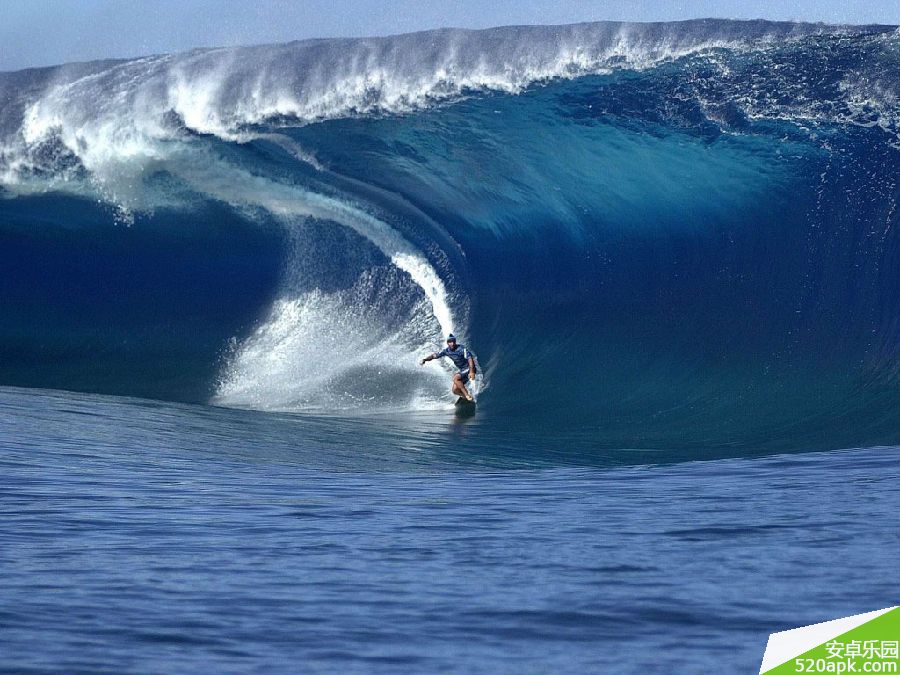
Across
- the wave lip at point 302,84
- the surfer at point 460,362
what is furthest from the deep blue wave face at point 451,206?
the surfer at point 460,362

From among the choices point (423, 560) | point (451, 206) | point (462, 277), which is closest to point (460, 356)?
point (462, 277)

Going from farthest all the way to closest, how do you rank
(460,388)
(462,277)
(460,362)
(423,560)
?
(462,277)
(460,362)
(460,388)
(423,560)

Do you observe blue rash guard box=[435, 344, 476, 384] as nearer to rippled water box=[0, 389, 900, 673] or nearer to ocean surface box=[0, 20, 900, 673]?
ocean surface box=[0, 20, 900, 673]

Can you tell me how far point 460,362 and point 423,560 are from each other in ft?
21.1

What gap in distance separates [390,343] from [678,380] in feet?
9.71

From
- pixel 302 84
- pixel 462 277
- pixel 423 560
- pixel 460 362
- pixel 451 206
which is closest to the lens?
pixel 423 560

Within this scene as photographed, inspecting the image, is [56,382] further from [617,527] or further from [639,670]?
[639,670]

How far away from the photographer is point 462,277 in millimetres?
14070

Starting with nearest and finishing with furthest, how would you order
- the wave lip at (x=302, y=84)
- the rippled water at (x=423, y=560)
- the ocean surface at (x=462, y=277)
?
the rippled water at (x=423, y=560)
the ocean surface at (x=462, y=277)
the wave lip at (x=302, y=84)

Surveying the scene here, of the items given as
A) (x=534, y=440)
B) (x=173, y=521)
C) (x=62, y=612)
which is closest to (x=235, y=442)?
(x=534, y=440)

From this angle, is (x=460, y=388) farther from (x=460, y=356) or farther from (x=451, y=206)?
(x=451, y=206)

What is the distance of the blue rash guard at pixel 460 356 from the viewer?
1186cm

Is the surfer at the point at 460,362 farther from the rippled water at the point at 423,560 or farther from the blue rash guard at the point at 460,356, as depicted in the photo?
the rippled water at the point at 423,560

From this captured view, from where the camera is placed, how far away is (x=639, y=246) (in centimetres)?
1429
